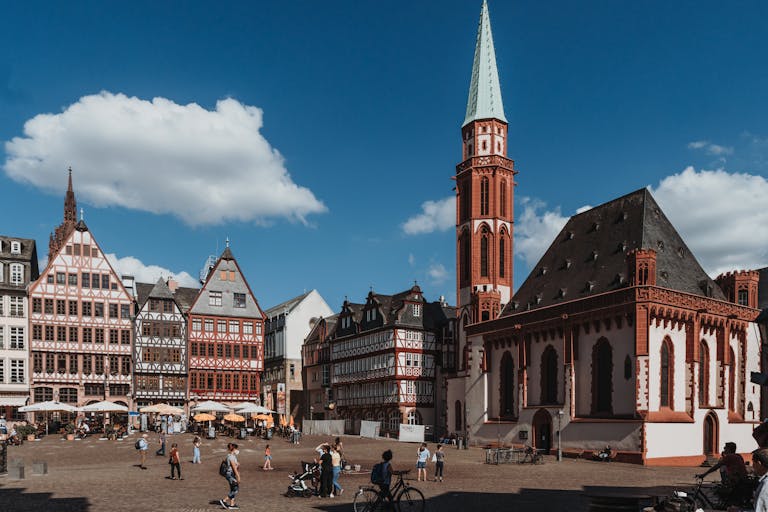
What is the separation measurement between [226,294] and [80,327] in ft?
43.4

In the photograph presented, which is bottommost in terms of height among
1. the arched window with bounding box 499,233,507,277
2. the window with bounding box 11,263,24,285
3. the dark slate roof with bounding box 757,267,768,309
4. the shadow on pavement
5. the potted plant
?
the potted plant

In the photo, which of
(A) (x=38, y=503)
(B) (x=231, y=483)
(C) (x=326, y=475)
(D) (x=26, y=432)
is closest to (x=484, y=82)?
A: (D) (x=26, y=432)

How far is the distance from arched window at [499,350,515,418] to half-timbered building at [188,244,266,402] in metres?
27.0

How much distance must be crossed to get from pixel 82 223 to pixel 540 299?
39.2m

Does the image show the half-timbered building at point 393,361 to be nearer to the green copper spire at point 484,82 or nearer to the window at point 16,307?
the green copper spire at point 484,82

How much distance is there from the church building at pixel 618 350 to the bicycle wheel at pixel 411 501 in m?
24.2

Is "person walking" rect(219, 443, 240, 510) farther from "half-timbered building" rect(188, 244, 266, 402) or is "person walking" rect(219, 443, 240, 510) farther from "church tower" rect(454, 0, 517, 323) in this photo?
"half-timbered building" rect(188, 244, 266, 402)

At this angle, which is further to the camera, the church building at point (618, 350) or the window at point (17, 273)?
the window at point (17, 273)

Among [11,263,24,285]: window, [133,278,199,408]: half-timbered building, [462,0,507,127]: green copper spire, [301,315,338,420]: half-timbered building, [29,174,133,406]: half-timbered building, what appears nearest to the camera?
[29,174,133,406]: half-timbered building

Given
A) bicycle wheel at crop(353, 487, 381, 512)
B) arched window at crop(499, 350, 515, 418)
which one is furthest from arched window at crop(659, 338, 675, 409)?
bicycle wheel at crop(353, 487, 381, 512)

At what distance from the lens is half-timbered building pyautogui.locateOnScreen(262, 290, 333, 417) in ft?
279

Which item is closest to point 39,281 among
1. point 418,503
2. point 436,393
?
point 436,393

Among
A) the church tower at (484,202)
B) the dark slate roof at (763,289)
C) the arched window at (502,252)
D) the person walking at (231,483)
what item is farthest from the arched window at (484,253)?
the person walking at (231,483)

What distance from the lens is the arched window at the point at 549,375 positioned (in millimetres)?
48500
